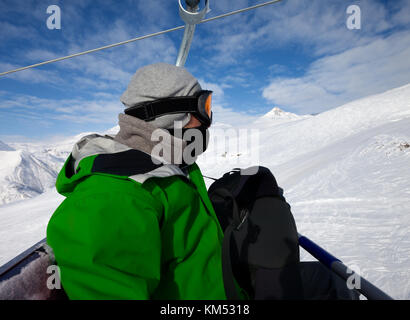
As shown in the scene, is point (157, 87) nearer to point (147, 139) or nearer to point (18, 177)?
point (147, 139)

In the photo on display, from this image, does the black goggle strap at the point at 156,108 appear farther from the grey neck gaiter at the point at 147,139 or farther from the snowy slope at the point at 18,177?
the snowy slope at the point at 18,177

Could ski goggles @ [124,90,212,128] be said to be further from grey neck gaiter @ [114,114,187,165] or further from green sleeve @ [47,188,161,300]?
green sleeve @ [47,188,161,300]

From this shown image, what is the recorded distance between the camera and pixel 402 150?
583cm

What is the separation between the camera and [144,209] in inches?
29.6

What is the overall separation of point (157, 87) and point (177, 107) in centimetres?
15

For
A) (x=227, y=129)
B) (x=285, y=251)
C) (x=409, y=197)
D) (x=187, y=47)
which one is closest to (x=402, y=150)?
(x=409, y=197)

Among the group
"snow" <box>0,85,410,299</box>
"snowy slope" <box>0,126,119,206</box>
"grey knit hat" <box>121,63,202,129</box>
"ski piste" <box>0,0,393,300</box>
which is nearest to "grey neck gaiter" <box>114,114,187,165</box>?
"grey knit hat" <box>121,63,202,129</box>

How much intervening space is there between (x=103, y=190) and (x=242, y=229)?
0.77 meters

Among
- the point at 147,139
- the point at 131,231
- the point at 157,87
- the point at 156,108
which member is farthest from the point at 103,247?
the point at 157,87

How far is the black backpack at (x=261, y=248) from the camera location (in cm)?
108

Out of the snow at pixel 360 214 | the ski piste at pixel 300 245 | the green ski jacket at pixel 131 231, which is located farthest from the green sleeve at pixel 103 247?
the snow at pixel 360 214

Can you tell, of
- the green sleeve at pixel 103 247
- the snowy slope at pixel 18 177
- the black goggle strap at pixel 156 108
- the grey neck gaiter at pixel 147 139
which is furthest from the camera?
the snowy slope at pixel 18 177

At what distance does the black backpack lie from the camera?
108 cm

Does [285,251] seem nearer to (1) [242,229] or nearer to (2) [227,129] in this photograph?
(1) [242,229]
